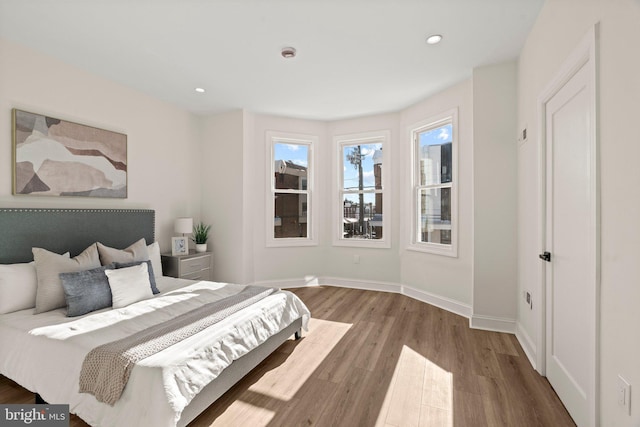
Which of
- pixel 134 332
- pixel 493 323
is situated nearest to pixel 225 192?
pixel 134 332

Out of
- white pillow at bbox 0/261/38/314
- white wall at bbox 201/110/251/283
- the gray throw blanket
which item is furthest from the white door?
white pillow at bbox 0/261/38/314

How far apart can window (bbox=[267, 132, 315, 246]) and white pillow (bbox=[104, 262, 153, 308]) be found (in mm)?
2232

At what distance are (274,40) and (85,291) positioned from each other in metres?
2.59

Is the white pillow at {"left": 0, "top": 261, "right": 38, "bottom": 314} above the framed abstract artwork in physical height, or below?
below

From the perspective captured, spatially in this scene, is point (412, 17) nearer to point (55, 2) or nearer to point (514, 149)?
point (514, 149)

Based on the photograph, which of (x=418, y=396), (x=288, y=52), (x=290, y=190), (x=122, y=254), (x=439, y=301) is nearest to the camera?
(x=418, y=396)

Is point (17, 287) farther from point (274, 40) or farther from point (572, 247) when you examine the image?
point (572, 247)

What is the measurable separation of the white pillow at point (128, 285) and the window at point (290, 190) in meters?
2.23

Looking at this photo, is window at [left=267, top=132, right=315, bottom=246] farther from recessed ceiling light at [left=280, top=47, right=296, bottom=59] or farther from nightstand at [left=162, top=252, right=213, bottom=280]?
recessed ceiling light at [left=280, top=47, right=296, bottom=59]

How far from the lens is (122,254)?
286 cm

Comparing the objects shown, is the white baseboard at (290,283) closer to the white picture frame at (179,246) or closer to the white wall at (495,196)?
the white picture frame at (179,246)

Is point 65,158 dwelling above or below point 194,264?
above

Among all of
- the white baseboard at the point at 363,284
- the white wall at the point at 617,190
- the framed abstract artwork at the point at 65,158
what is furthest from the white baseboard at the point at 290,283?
the white wall at the point at 617,190

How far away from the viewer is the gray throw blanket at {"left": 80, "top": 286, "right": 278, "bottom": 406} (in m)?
1.50
